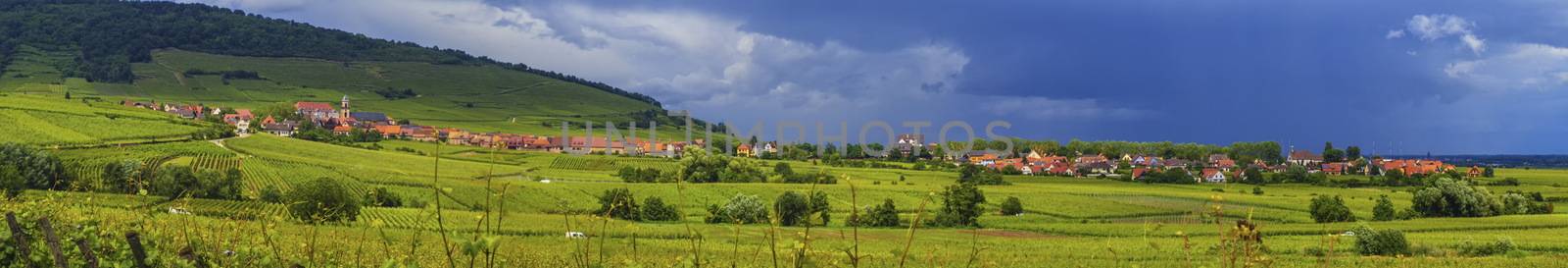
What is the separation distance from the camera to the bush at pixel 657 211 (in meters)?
51.8

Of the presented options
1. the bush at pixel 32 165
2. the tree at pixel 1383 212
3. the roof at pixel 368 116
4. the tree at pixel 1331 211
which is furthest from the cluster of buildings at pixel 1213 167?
the roof at pixel 368 116

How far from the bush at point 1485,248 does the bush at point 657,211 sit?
110ft

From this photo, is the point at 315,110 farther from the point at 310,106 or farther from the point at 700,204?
the point at 700,204

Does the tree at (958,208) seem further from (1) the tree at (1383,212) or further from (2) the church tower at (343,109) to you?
(2) the church tower at (343,109)

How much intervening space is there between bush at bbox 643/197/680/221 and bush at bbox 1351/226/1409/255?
30809 mm

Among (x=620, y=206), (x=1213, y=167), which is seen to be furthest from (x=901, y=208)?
(x=1213, y=167)

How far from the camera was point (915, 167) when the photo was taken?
100562 millimetres

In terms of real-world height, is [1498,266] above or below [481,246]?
below

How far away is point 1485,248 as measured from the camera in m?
33.0

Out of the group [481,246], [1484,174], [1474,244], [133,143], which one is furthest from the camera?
[1484,174]

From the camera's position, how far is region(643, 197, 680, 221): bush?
51781 mm

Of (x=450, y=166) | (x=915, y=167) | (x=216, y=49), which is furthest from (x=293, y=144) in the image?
(x=216, y=49)

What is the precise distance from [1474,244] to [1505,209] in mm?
34161

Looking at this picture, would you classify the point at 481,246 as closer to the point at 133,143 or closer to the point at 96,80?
the point at 133,143
